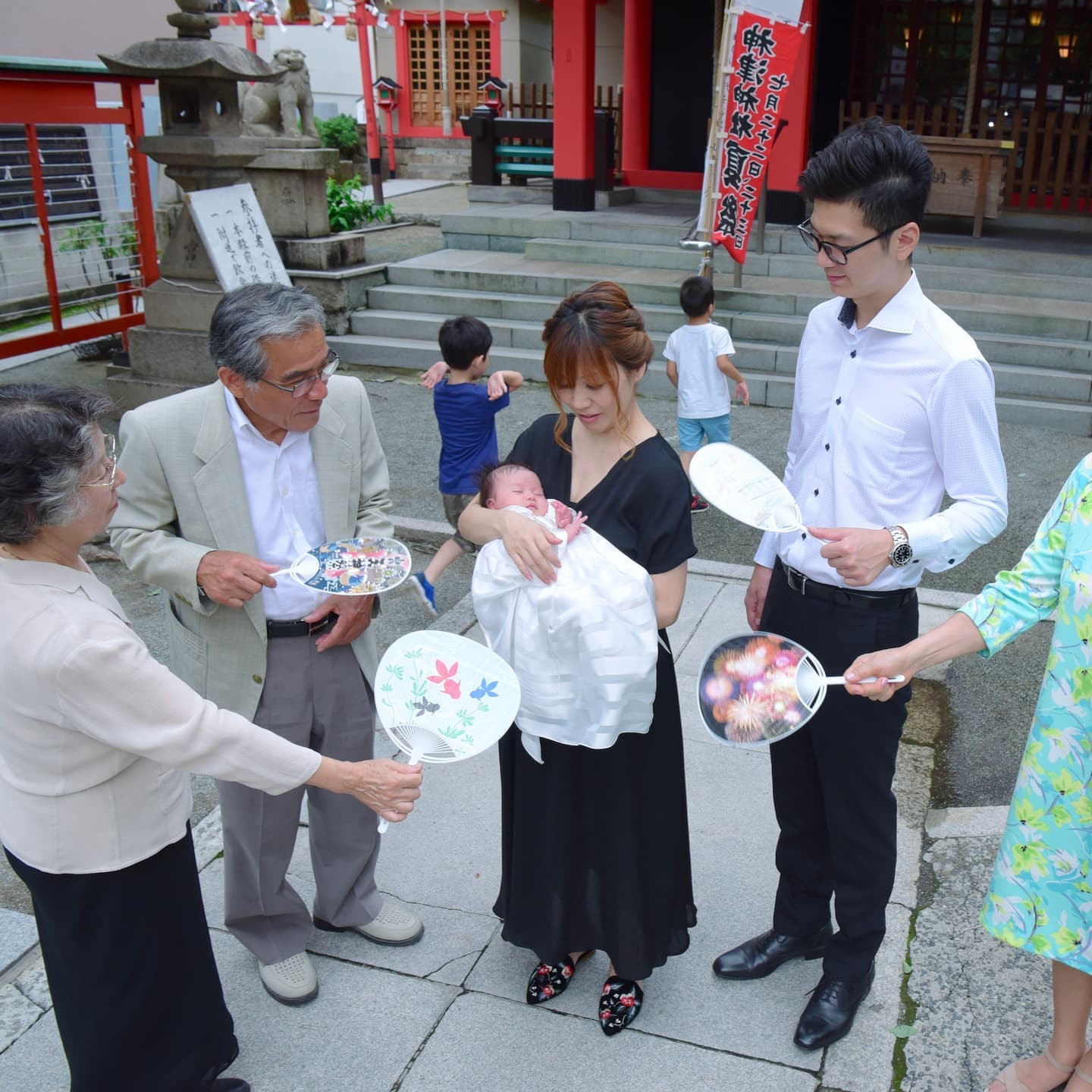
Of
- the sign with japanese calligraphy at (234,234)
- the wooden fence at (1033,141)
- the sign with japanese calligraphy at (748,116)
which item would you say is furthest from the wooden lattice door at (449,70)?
the sign with japanese calligraphy at (234,234)

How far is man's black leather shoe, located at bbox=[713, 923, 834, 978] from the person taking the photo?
9.05ft

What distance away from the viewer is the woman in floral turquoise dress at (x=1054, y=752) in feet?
6.73

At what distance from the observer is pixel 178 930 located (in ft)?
7.19

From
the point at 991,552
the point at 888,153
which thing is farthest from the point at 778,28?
the point at 888,153

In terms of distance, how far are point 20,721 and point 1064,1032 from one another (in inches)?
90.7

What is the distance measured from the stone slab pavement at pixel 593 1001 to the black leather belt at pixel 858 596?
1104 millimetres

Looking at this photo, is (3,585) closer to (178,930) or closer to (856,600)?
(178,930)

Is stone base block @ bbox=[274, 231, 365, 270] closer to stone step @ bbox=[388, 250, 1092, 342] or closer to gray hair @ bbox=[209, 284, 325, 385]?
stone step @ bbox=[388, 250, 1092, 342]

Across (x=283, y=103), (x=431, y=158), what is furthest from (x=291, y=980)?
(x=431, y=158)

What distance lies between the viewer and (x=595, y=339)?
7.25ft

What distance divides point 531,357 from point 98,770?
7.55 meters

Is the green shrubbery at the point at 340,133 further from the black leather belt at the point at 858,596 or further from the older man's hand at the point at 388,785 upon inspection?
the older man's hand at the point at 388,785

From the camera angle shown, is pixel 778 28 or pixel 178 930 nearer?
pixel 178 930

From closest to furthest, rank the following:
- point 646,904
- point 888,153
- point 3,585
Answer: point 3,585, point 888,153, point 646,904
